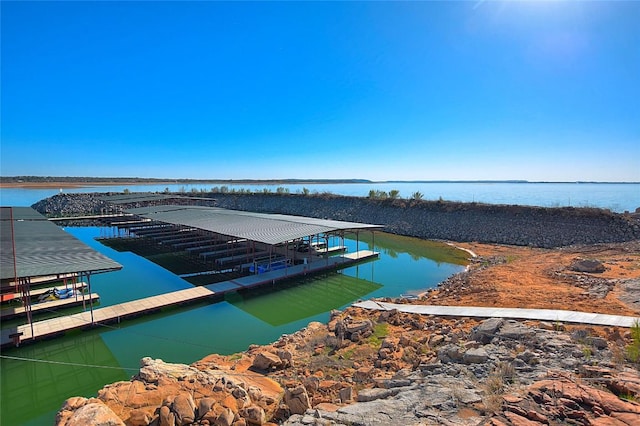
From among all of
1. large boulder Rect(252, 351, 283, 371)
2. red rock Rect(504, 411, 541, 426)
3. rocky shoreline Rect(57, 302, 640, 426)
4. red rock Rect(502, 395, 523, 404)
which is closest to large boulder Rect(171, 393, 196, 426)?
rocky shoreline Rect(57, 302, 640, 426)

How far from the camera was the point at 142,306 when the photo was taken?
11328mm

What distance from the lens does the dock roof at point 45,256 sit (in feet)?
30.0

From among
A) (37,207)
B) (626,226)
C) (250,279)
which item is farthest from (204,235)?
(37,207)

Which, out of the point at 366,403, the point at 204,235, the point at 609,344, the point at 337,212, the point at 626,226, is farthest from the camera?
the point at 337,212

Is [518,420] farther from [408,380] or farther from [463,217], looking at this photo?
[463,217]

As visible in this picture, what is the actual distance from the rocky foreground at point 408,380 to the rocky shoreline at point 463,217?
15360 millimetres

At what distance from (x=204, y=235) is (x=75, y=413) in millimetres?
19890

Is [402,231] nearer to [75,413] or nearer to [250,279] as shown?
[250,279]

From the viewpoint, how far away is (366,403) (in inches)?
178

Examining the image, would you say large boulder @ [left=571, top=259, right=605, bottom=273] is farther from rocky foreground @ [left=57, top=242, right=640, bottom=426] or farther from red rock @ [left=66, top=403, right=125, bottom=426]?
red rock @ [left=66, top=403, right=125, bottom=426]

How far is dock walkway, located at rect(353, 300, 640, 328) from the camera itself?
699cm

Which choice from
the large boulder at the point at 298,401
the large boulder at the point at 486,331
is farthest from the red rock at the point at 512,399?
the large boulder at the point at 486,331

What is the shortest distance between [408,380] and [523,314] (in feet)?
14.6

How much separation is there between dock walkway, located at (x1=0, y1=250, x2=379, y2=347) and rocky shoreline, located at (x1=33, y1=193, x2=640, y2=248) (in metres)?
13.2
